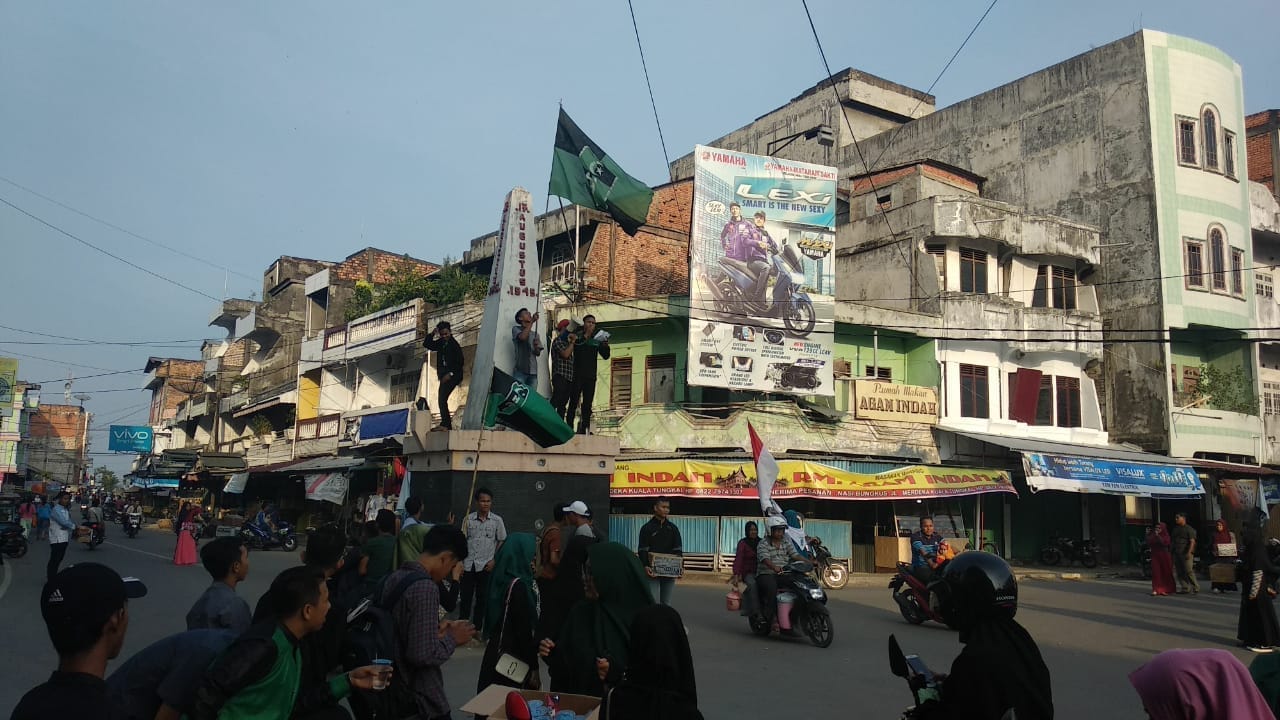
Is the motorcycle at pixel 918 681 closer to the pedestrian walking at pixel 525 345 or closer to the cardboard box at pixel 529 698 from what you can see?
the cardboard box at pixel 529 698

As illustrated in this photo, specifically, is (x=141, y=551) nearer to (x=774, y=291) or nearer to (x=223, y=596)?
(x=774, y=291)

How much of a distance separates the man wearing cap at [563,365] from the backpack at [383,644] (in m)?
9.67

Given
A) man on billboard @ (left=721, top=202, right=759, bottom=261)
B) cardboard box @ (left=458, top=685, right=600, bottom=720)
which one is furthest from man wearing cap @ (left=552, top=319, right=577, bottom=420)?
man on billboard @ (left=721, top=202, right=759, bottom=261)

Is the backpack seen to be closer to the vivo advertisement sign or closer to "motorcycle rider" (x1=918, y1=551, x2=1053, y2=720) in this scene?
"motorcycle rider" (x1=918, y1=551, x2=1053, y2=720)

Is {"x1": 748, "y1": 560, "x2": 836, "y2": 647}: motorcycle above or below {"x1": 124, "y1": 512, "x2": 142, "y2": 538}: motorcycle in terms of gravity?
above


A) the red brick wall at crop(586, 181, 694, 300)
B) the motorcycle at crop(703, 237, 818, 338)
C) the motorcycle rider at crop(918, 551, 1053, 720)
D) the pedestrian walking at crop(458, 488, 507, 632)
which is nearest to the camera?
the motorcycle rider at crop(918, 551, 1053, 720)

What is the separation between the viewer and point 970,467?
25.7 meters

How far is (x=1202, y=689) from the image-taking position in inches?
102

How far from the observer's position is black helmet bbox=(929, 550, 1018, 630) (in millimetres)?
3162

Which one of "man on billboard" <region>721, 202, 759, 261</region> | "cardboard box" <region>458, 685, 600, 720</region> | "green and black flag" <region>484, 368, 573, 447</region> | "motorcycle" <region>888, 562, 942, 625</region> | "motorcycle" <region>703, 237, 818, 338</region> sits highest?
"man on billboard" <region>721, 202, 759, 261</region>

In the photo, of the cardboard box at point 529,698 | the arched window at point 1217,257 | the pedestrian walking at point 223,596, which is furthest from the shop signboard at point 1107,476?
the pedestrian walking at point 223,596

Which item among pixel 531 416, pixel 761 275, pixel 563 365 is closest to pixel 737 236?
pixel 761 275

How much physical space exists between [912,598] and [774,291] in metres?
12.0

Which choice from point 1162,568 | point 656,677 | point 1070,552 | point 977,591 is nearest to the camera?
point 977,591
